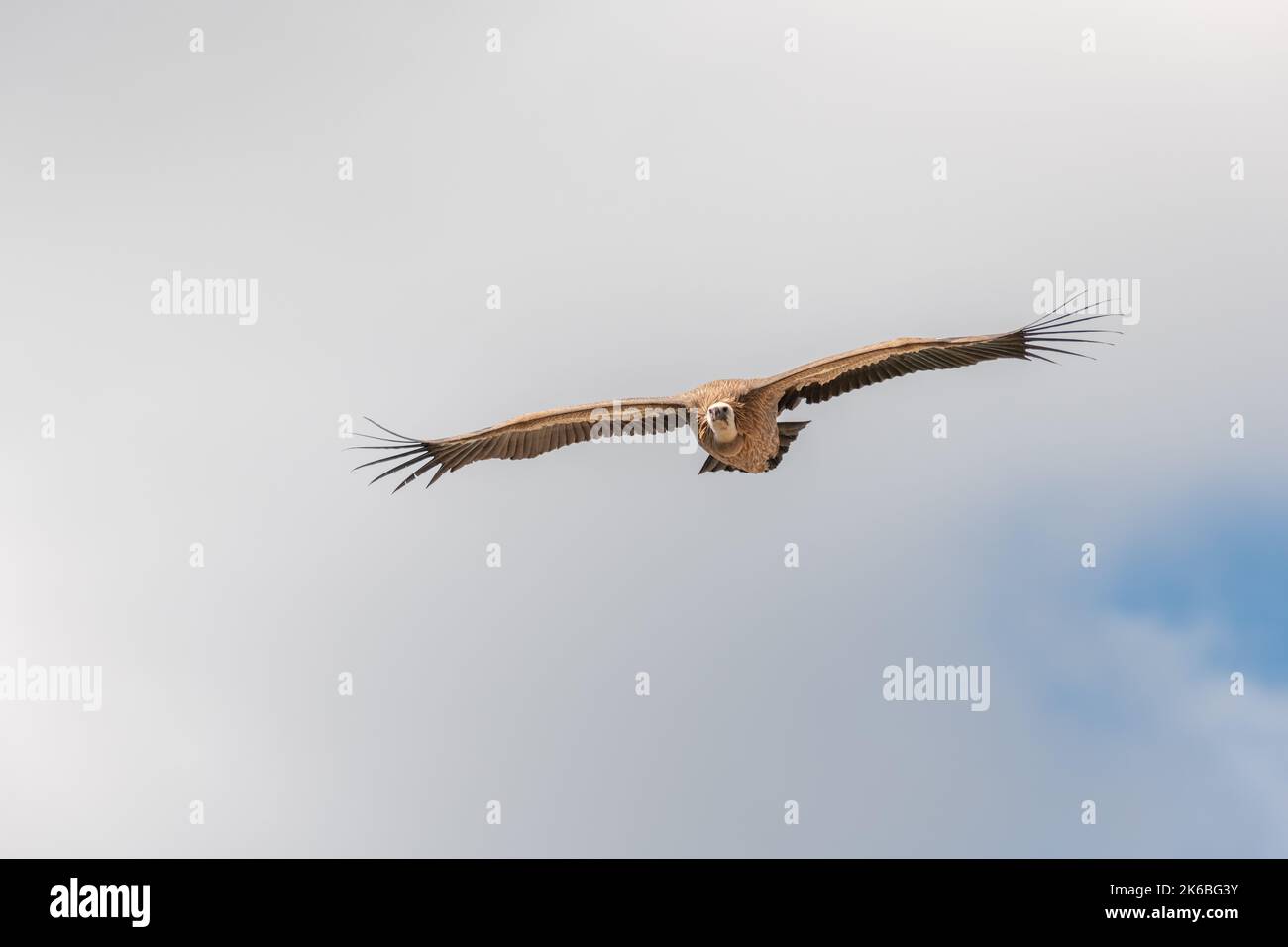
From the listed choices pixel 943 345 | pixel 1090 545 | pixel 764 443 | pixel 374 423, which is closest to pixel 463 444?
pixel 374 423

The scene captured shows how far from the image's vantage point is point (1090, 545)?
21719 mm

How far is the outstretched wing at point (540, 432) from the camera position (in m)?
18.0

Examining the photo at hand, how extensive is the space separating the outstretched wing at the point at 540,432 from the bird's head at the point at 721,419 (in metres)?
0.63

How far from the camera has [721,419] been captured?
17359mm

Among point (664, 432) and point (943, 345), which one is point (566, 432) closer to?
point (664, 432)

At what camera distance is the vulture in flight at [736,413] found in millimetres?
17344

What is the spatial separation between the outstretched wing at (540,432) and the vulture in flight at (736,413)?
1 cm

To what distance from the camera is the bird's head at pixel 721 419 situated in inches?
683

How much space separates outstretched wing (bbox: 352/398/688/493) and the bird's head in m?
0.63

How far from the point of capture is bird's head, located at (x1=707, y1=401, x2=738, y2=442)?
17344 mm

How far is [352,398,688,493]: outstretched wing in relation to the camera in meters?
18.0
